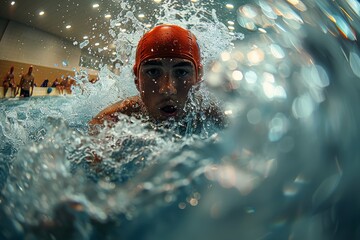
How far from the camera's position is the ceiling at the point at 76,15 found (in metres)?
0.69

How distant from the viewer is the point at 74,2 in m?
0.75

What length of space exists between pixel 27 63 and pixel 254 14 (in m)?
0.48

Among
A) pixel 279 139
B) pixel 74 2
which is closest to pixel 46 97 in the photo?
pixel 74 2

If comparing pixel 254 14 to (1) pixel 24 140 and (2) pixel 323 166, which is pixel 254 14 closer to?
(2) pixel 323 166

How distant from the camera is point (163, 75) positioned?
1050 mm

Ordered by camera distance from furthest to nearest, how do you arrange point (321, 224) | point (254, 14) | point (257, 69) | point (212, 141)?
point (254, 14), point (257, 69), point (212, 141), point (321, 224)

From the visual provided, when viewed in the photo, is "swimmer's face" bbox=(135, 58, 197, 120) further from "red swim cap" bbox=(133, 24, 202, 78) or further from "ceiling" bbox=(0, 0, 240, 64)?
"ceiling" bbox=(0, 0, 240, 64)

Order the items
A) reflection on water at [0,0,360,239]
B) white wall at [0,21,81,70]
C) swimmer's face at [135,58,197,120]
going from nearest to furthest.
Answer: reflection on water at [0,0,360,239] → white wall at [0,21,81,70] → swimmer's face at [135,58,197,120]

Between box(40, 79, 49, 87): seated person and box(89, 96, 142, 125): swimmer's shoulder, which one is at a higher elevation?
box(40, 79, 49, 87): seated person

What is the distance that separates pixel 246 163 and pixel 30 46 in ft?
1.64

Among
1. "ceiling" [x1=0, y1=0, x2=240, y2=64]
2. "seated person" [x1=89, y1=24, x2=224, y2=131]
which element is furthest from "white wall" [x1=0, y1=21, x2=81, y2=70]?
"seated person" [x1=89, y1=24, x2=224, y2=131]

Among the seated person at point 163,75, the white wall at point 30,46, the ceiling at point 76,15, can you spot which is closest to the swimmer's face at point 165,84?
the seated person at point 163,75

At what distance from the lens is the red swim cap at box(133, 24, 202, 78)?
1.07m

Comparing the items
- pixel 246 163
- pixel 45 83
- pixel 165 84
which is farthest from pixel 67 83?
pixel 246 163
